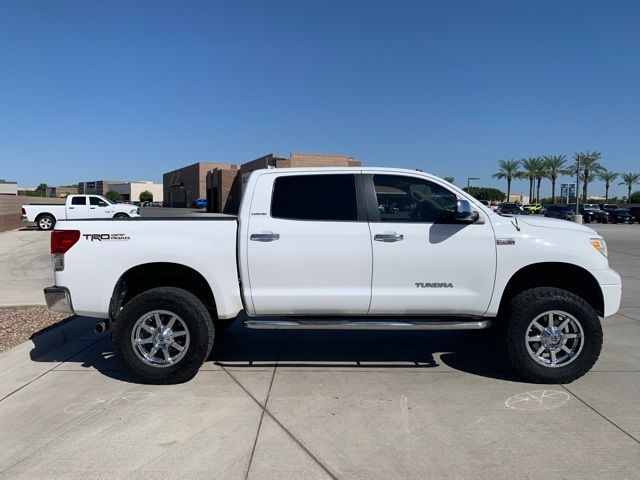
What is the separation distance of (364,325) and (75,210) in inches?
1054

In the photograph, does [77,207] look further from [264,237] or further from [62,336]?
[264,237]

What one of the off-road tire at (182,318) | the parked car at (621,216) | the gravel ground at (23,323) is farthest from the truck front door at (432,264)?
the parked car at (621,216)

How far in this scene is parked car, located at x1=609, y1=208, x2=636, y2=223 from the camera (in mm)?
48031

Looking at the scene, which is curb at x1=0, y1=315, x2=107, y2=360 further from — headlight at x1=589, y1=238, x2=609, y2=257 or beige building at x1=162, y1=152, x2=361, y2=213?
headlight at x1=589, y1=238, x2=609, y2=257

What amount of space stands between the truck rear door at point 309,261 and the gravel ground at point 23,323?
3.49 meters

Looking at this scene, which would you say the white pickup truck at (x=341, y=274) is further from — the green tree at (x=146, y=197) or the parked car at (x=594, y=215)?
the green tree at (x=146, y=197)

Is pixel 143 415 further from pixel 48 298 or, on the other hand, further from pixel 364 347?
pixel 364 347

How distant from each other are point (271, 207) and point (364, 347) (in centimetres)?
218

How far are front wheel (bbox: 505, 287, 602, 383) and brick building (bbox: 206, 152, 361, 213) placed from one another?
35.0 metres

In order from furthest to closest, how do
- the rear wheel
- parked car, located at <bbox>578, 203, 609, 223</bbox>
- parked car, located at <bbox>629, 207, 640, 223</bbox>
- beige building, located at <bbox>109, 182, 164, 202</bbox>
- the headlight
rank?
beige building, located at <bbox>109, 182, 164, 202</bbox>, parked car, located at <bbox>629, 207, 640, 223</bbox>, parked car, located at <bbox>578, 203, 609, 223</bbox>, the rear wheel, the headlight

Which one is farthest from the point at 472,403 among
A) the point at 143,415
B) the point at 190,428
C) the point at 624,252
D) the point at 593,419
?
the point at 624,252

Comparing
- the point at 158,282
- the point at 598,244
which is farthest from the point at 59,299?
the point at 598,244

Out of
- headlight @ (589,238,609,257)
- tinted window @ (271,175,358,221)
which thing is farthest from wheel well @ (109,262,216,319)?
headlight @ (589,238,609,257)

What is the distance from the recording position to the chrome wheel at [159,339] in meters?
5.03
